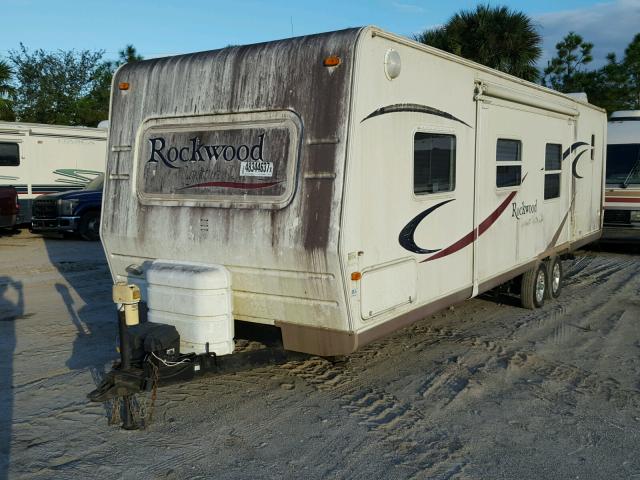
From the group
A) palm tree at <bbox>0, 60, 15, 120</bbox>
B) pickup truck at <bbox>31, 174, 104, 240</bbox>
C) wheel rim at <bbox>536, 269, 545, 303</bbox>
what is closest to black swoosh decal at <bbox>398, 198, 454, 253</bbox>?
wheel rim at <bbox>536, 269, 545, 303</bbox>

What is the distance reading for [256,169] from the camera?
478 cm

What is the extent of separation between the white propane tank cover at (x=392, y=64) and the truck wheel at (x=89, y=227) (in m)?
12.2

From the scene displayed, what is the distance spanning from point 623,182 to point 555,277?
5.00 metres

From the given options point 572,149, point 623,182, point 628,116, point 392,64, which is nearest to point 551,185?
point 572,149

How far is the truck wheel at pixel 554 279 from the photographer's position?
27.6ft

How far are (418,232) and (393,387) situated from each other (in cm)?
127

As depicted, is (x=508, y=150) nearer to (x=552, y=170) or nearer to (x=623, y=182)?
A: (x=552, y=170)

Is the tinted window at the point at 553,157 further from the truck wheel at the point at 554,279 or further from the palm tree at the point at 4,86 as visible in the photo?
the palm tree at the point at 4,86

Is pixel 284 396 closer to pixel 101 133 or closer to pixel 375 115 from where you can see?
pixel 375 115

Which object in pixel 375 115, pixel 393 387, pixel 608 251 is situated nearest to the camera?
pixel 375 115

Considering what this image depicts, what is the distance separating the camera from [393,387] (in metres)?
5.27

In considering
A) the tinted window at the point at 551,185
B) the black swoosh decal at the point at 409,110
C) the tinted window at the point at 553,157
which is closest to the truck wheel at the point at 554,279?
the tinted window at the point at 551,185

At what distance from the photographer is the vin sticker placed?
185 inches

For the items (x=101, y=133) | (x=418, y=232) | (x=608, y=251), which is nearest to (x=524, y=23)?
(x=608, y=251)
